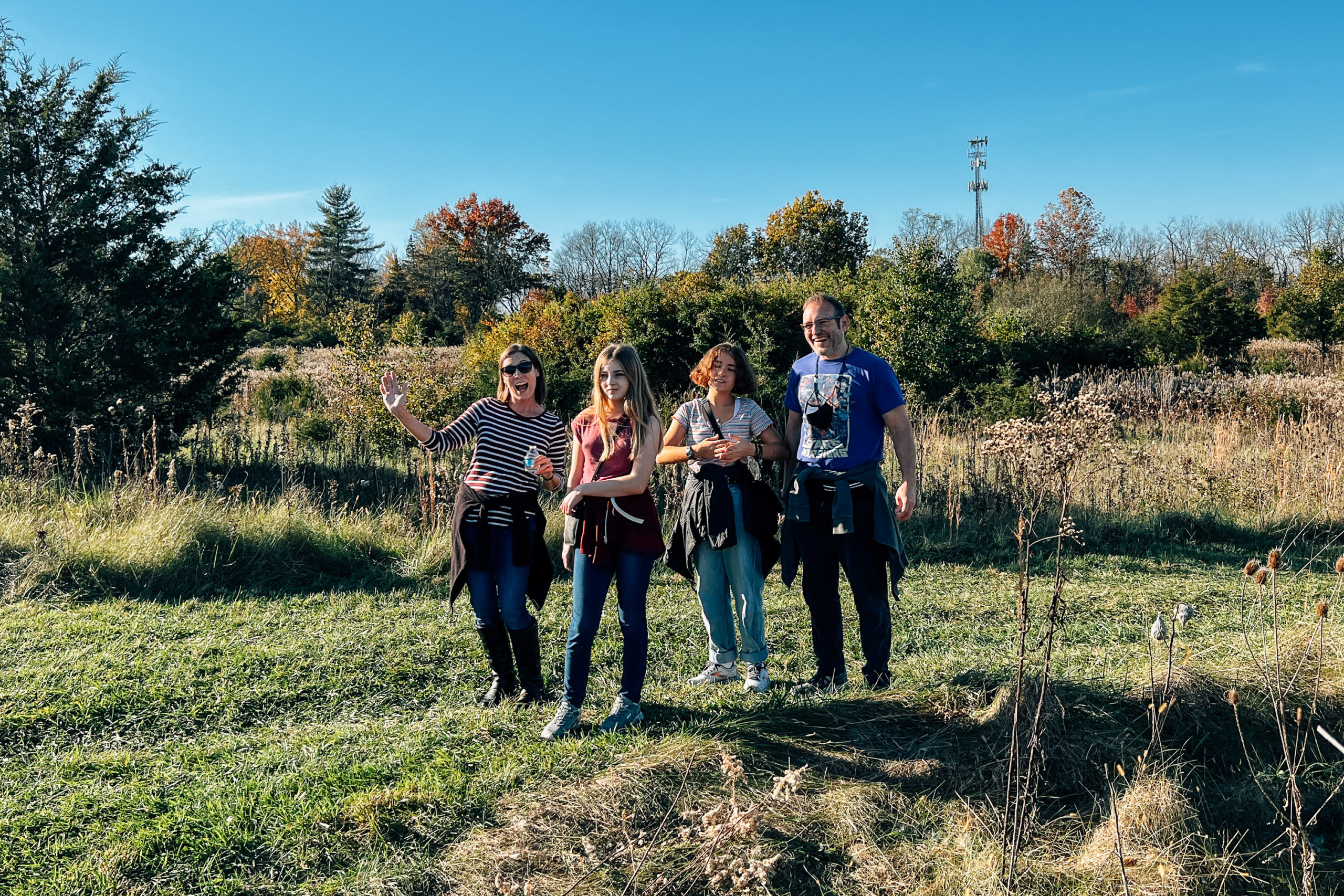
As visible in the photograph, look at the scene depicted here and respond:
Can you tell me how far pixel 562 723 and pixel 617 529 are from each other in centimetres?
81

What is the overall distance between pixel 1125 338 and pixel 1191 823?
67.6ft

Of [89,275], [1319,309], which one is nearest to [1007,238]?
[1319,309]

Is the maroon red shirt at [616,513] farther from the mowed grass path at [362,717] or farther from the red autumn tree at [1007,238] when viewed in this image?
the red autumn tree at [1007,238]

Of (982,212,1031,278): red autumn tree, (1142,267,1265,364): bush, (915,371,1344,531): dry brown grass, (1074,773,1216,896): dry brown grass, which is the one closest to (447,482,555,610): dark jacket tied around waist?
(1074,773,1216,896): dry brown grass

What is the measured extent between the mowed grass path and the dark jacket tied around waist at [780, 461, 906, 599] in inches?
25.6

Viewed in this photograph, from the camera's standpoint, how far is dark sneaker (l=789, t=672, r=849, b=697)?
405cm

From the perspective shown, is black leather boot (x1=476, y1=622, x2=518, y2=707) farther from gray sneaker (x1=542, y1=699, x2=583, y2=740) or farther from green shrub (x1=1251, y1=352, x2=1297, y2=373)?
green shrub (x1=1251, y1=352, x2=1297, y2=373)

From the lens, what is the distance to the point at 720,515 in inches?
167

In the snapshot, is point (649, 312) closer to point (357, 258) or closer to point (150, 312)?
point (150, 312)

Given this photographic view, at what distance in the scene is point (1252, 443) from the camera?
1047cm

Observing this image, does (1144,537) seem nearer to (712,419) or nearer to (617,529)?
(712,419)

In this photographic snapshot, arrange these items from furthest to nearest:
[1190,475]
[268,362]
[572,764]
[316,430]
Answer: [268,362] < [316,430] < [1190,475] < [572,764]

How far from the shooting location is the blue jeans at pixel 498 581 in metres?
4.05

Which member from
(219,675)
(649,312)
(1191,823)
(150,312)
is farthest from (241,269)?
(1191,823)
